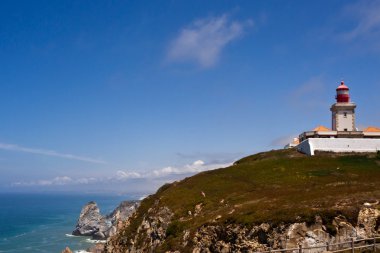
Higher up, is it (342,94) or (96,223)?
(342,94)

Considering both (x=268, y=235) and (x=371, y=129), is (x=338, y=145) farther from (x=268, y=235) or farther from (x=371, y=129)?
(x=268, y=235)

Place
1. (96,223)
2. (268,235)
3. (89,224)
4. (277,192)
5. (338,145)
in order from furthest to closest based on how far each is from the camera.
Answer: (96,223), (89,224), (338,145), (277,192), (268,235)

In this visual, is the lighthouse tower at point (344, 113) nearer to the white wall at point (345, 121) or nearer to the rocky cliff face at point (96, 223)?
the white wall at point (345, 121)

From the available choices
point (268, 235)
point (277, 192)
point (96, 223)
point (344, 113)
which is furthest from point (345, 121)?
point (96, 223)

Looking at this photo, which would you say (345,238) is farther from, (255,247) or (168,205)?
(168,205)

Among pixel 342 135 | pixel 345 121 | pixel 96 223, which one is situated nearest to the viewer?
pixel 342 135

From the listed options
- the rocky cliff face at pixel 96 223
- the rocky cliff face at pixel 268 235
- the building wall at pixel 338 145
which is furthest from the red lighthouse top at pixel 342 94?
the rocky cliff face at pixel 96 223

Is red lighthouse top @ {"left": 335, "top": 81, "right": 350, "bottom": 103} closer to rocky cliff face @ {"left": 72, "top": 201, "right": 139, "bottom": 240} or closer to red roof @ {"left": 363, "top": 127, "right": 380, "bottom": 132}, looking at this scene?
red roof @ {"left": 363, "top": 127, "right": 380, "bottom": 132}

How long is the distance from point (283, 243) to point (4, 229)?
18354cm

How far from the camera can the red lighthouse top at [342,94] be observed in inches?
3413

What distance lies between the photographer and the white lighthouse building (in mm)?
78125

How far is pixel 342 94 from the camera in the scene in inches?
3435

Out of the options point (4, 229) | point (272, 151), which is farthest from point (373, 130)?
point (4, 229)

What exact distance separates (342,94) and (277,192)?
137ft
